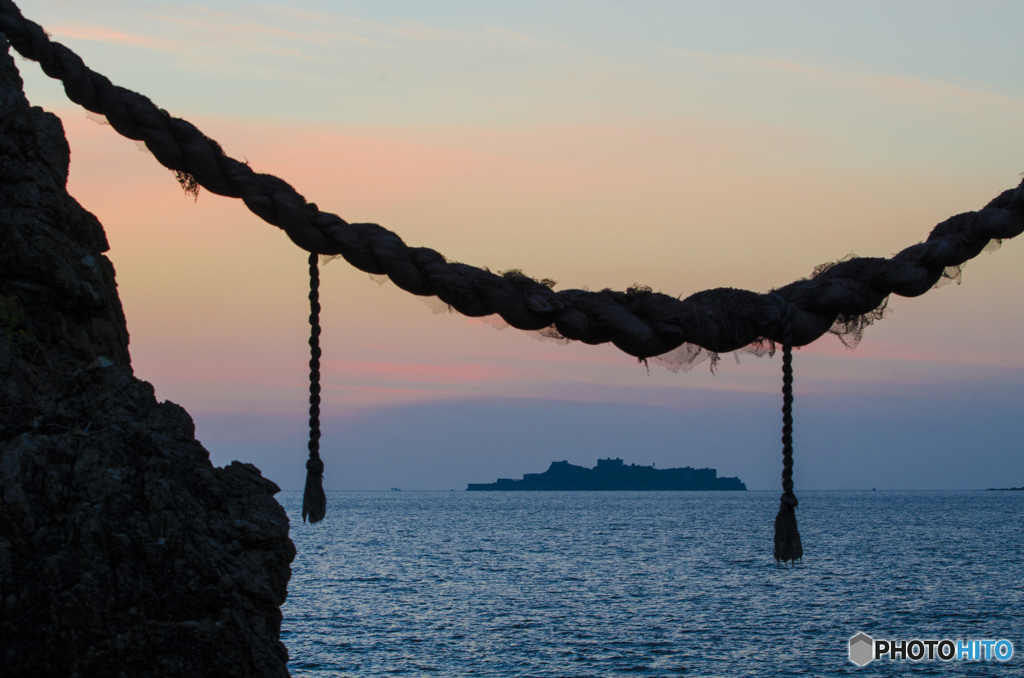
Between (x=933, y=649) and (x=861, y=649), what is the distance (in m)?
5.46

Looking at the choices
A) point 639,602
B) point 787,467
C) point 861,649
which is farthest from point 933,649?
point 787,467

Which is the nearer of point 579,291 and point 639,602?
point 579,291

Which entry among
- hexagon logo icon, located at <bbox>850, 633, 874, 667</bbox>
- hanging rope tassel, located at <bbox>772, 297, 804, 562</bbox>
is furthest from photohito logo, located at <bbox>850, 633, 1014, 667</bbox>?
hanging rope tassel, located at <bbox>772, 297, 804, 562</bbox>

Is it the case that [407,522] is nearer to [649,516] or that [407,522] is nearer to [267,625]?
[649,516]

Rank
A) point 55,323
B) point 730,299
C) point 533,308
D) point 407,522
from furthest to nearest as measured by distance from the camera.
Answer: point 407,522 → point 55,323 → point 730,299 → point 533,308

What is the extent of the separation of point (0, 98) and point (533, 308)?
920 centimetres

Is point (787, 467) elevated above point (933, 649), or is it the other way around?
point (787, 467)

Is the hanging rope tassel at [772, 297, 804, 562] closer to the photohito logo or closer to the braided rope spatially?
the braided rope

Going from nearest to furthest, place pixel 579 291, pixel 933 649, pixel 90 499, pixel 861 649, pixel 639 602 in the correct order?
pixel 579 291 < pixel 90 499 < pixel 861 649 < pixel 933 649 < pixel 639 602

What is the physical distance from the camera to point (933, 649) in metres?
49.0

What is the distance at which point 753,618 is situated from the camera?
57.8 meters

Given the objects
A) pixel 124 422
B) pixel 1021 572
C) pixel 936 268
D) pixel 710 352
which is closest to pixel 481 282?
pixel 710 352

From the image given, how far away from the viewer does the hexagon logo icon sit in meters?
45.2

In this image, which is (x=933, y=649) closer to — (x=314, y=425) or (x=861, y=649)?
(x=861, y=649)
